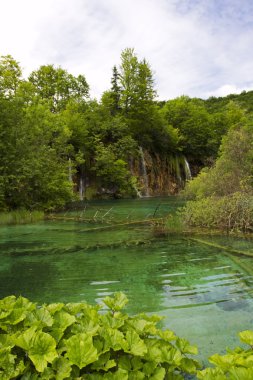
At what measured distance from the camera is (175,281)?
577 centimetres

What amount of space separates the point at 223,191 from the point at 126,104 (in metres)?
24.0

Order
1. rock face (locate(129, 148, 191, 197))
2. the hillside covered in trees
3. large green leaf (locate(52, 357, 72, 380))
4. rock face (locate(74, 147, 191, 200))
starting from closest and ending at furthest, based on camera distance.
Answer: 1. large green leaf (locate(52, 357, 72, 380))
2. the hillside covered in trees
3. rock face (locate(74, 147, 191, 200))
4. rock face (locate(129, 148, 191, 197))

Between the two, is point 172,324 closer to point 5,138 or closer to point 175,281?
point 175,281

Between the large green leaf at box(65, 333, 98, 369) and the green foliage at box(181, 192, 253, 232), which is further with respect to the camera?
the green foliage at box(181, 192, 253, 232)

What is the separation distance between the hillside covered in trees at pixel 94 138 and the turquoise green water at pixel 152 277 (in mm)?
7726

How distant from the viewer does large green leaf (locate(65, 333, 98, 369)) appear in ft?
6.83

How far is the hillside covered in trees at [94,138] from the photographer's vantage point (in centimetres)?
1677

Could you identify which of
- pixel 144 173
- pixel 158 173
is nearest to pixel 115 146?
pixel 144 173

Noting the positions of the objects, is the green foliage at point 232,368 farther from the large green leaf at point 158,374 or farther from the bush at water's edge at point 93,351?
the large green leaf at point 158,374

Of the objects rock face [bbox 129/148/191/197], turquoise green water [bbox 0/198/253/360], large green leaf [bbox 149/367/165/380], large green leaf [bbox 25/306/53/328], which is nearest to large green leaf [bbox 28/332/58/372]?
large green leaf [bbox 25/306/53/328]

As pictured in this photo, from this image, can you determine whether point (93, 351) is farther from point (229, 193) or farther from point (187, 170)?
point (187, 170)

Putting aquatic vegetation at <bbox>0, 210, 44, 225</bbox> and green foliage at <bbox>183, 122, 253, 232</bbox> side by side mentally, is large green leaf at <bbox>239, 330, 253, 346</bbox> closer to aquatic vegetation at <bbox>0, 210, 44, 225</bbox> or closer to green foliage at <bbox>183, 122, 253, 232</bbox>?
green foliage at <bbox>183, 122, 253, 232</bbox>

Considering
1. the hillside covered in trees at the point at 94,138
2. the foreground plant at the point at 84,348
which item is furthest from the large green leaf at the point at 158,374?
the hillside covered in trees at the point at 94,138

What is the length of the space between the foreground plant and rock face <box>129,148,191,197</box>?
28177 mm
